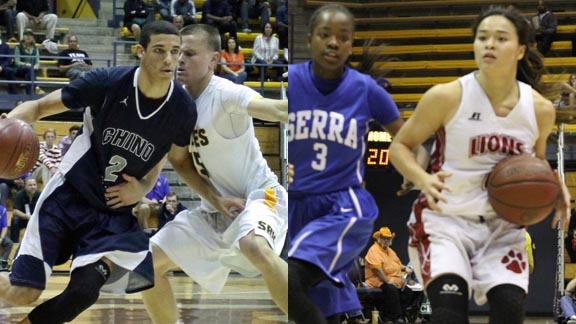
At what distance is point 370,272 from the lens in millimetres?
3873

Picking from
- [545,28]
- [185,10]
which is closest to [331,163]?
[545,28]

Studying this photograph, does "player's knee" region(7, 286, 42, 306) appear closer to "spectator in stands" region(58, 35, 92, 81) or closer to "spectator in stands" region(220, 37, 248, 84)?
"spectator in stands" region(220, 37, 248, 84)

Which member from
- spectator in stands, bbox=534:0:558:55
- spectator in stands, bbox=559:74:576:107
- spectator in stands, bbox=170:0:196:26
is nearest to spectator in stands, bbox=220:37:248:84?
spectator in stands, bbox=170:0:196:26

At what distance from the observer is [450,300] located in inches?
122

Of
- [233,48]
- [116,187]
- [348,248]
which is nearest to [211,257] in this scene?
[116,187]

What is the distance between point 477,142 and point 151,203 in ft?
10.9

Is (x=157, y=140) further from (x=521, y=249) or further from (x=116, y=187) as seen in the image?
(x=521, y=249)

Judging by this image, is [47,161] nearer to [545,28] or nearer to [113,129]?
[113,129]

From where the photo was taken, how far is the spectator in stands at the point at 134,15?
9.88 m

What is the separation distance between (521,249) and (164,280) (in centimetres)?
180

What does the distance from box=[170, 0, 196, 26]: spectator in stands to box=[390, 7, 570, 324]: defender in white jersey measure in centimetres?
730

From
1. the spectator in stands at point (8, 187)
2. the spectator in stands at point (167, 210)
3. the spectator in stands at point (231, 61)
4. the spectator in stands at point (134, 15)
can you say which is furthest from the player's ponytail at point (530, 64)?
the spectator in stands at point (134, 15)

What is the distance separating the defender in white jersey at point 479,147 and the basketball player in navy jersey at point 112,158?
46.3 inches

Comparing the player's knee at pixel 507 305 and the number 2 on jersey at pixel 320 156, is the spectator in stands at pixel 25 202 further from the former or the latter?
the player's knee at pixel 507 305
